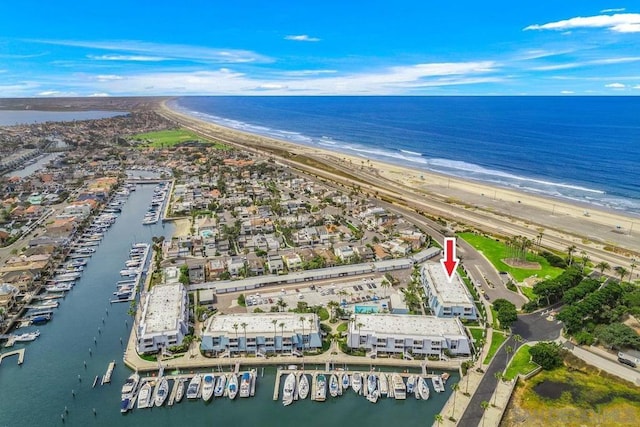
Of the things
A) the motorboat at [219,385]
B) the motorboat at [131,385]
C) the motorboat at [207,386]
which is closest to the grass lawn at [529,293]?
the motorboat at [219,385]

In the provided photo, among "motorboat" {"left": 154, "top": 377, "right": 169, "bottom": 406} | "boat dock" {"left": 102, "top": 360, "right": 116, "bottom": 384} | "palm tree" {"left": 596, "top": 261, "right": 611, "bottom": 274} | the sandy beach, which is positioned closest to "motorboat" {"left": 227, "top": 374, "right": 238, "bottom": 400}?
"motorboat" {"left": 154, "top": 377, "right": 169, "bottom": 406}

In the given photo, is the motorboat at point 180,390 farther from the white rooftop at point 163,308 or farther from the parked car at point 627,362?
the parked car at point 627,362

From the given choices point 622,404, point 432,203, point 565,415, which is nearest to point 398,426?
point 565,415

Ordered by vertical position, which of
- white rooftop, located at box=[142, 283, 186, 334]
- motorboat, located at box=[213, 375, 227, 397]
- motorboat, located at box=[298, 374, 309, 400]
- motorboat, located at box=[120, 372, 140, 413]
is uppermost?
white rooftop, located at box=[142, 283, 186, 334]

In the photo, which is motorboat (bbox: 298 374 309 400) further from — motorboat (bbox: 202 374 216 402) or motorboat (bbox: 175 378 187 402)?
motorboat (bbox: 175 378 187 402)

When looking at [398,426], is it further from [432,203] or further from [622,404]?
[432,203]

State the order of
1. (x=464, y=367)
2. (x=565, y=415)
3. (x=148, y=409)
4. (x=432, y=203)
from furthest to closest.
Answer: (x=432, y=203), (x=464, y=367), (x=148, y=409), (x=565, y=415)
